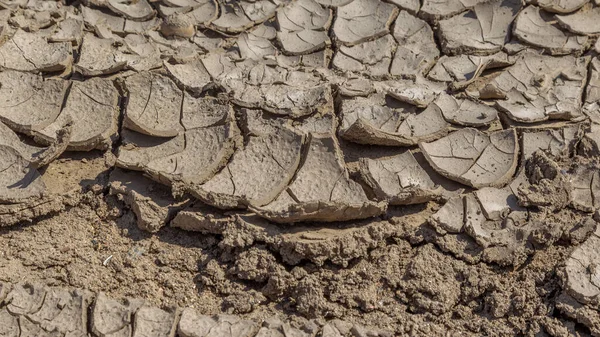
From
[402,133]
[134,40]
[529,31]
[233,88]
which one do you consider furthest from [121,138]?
[529,31]

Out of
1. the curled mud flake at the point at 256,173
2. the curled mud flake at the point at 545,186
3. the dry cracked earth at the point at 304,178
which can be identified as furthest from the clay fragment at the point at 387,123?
the curled mud flake at the point at 545,186

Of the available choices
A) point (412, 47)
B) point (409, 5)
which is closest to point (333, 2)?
point (409, 5)

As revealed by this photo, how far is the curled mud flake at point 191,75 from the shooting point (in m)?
2.42

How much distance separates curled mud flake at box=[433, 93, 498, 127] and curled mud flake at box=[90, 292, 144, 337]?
1.15 metres

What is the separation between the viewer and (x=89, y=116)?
235 centimetres

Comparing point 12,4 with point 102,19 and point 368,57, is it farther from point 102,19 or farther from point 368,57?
point 368,57

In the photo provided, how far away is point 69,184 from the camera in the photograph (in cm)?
220

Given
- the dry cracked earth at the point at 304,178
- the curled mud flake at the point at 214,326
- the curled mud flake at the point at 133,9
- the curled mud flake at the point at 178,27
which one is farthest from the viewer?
the curled mud flake at the point at 133,9

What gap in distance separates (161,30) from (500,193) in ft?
4.94

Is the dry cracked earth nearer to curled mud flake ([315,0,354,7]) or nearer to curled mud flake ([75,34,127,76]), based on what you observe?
curled mud flake ([75,34,127,76])

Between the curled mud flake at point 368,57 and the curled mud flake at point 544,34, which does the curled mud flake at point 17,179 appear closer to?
the curled mud flake at point 368,57

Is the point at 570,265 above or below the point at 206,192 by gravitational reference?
above

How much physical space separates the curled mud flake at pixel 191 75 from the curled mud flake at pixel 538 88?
3.05ft

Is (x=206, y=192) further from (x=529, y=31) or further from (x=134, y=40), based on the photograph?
(x=529, y=31)
